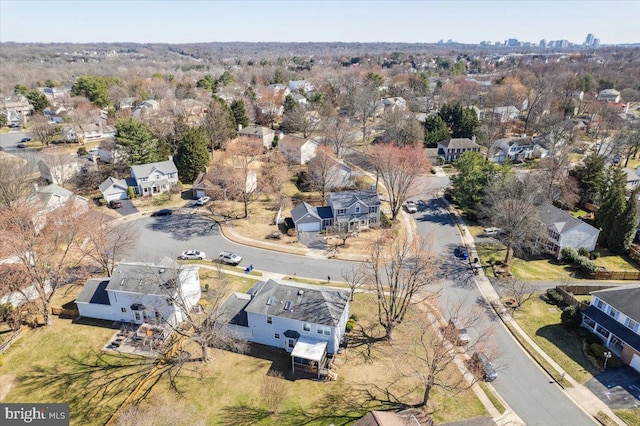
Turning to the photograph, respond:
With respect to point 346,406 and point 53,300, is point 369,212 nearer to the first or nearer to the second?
point 346,406

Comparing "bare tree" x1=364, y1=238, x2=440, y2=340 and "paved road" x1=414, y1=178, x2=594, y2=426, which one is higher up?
"bare tree" x1=364, y1=238, x2=440, y2=340

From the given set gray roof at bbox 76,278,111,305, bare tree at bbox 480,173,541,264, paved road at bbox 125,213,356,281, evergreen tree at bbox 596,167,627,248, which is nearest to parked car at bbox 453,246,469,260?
bare tree at bbox 480,173,541,264

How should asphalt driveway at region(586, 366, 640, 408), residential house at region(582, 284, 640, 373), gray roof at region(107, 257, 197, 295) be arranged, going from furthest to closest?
1. gray roof at region(107, 257, 197, 295)
2. residential house at region(582, 284, 640, 373)
3. asphalt driveway at region(586, 366, 640, 408)

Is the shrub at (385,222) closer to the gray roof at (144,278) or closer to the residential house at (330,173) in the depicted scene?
the residential house at (330,173)

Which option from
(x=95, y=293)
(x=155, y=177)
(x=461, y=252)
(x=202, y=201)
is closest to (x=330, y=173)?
(x=202, y=201)

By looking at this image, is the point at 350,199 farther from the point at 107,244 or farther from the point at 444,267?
the point at 107,244

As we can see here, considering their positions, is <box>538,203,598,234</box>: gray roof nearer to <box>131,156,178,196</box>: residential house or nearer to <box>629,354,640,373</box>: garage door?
<box>629,354,640,373</box>: garage door
